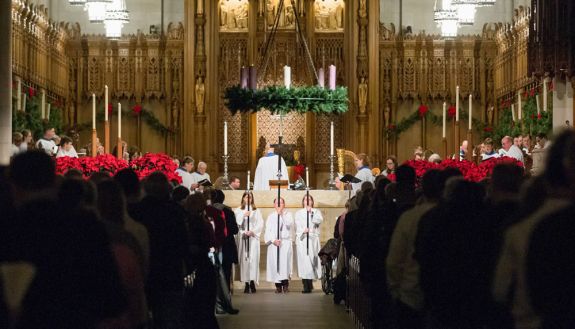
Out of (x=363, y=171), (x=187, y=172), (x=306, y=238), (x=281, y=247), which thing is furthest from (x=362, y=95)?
(x=281, y=247)

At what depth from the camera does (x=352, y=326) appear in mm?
14203

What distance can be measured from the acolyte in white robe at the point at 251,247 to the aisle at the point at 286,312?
1.14 ft

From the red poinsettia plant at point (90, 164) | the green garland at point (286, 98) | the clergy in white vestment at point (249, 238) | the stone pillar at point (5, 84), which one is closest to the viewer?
the red poinsettia plant at point (90, 164)

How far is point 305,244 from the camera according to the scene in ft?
63.4

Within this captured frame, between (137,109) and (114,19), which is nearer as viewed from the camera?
(114,19)

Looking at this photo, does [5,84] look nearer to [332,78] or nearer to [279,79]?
[332,78]

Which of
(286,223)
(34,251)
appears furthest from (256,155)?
(34,251)

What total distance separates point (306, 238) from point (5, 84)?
586 centimetres

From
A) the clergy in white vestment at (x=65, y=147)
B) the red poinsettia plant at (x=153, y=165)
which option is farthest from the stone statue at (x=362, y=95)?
the red poinsettia plant at (x=153, y=165)

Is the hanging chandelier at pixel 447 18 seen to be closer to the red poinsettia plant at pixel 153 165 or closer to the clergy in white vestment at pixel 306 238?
the clergy in white vestment at pixel 306 238

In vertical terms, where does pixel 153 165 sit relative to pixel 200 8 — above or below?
below

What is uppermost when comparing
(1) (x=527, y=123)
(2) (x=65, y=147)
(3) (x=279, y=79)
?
(3) (x=279, y=79)

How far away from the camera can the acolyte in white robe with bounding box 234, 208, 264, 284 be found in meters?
19.1

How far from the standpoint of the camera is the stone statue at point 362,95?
27891 millimetres
